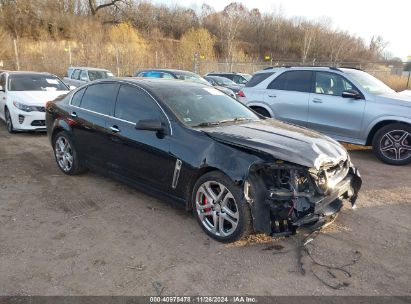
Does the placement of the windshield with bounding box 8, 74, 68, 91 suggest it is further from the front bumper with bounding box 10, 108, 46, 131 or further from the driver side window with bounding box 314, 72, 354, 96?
the driver side window with bounding box 314, 72, 354, 96

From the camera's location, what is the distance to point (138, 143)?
4402 millimetres

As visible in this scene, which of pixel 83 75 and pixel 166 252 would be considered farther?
pixel 83 75

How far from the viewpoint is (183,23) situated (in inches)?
2500

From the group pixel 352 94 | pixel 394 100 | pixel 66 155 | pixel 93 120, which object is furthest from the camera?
pixel 352 94

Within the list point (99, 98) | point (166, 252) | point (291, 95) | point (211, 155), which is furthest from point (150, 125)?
point (291, 95)

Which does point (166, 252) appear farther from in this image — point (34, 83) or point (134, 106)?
point (34, 83)

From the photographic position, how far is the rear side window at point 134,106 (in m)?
4.41

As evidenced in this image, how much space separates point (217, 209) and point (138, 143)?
1376mm

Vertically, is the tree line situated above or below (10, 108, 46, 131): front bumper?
above

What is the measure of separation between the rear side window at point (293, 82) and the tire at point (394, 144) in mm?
1816

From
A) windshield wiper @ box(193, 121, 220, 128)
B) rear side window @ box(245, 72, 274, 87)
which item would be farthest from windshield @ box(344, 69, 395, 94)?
windshield wiper @ box(193, 121, 220, 128)

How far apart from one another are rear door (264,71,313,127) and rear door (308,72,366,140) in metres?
0.17

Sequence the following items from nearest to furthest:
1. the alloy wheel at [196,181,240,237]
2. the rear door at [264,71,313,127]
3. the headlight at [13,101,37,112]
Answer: the alloy wheel at [196,181,240,237] < the rear door at [264,71,313,127] < the headlight at [13,101,37,112]

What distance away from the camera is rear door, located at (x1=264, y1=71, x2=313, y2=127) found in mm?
7859
